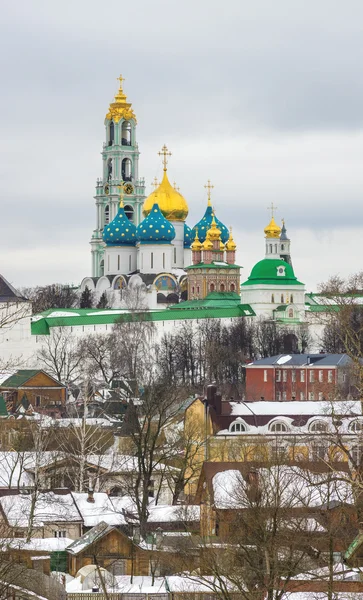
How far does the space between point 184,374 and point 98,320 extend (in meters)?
13.1

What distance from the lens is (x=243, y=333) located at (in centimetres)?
8362

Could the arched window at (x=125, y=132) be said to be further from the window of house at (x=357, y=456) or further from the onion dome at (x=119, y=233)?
the window of house at (x=357, y=456)

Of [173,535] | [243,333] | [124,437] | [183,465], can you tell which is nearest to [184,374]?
[243,333]

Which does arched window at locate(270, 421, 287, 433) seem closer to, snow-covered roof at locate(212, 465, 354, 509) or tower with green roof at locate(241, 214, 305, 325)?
snow-covered roof at locate(212, 465, 354, 509)

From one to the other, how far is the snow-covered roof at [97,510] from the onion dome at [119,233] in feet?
223

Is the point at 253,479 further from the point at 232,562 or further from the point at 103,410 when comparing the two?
the point at 103,410

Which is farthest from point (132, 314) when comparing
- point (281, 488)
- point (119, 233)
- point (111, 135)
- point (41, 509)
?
point (281, 488)

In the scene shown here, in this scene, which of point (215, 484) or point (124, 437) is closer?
point (215, 484)

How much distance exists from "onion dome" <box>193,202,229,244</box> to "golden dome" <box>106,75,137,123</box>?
6.97m

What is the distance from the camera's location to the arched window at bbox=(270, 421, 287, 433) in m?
38.8

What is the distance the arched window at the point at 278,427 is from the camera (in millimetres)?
38812

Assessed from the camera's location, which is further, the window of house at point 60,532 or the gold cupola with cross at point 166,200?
the gold cupola with cross at point 166,200

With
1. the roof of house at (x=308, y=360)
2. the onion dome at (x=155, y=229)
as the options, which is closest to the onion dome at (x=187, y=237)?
the onion dome at (x=155, y=229)

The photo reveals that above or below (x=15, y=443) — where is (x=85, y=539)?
below
